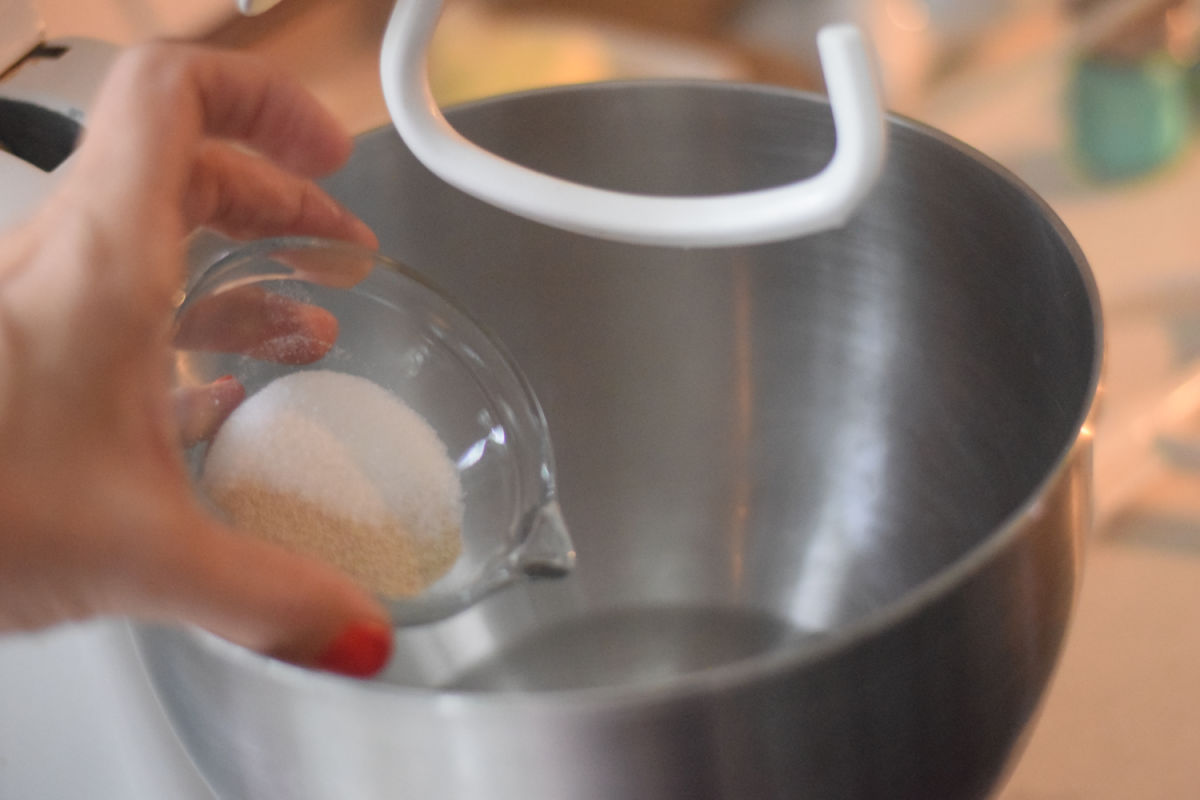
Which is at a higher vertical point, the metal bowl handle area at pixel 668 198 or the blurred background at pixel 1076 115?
the metal bowl handle area at pixel 668 198

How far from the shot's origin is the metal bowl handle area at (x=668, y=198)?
0.26 meters

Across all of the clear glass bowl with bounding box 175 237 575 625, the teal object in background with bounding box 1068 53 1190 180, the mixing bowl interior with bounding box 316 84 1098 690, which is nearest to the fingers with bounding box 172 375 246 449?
the clear glass bowl with bounding box 175 237 575 625

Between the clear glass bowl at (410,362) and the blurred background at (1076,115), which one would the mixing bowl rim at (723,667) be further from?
the blurred background at (1076,115)

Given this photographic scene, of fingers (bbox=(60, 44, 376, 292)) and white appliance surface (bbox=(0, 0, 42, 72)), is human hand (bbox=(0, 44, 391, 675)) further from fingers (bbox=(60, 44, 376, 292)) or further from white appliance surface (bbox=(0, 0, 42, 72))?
white appliance surface (bbox=(0, 0, 42, 72))

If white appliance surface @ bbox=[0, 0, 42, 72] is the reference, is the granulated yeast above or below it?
below

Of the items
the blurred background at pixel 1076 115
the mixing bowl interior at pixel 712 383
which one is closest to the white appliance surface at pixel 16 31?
the blurred background at pixel 1076 115

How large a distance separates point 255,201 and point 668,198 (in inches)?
5.6

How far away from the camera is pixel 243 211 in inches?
14.7

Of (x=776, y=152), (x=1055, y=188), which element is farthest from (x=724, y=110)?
(x=1055, y=188)

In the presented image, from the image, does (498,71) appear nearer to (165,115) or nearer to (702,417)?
(702,417)

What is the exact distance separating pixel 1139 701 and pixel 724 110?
26 centimetres

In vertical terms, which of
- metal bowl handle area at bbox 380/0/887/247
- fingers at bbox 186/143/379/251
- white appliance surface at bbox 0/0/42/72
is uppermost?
metal bowl handle area at bbox 380/0/887/247

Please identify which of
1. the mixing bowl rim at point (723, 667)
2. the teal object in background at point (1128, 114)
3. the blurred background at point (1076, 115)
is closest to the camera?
the mixing bowl rim at point (723, 667)

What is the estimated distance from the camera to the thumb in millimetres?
241
